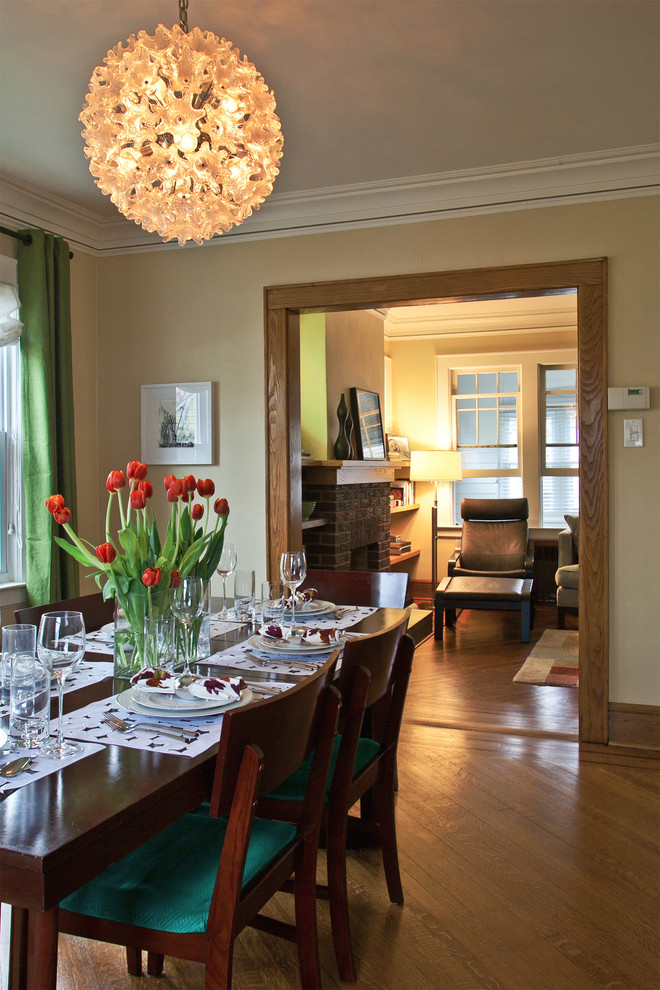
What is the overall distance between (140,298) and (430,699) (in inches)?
110

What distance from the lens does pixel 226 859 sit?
53.8 inches

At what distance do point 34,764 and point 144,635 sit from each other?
56cm

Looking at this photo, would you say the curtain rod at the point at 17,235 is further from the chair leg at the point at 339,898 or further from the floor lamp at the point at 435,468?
the floor lamp at the point at 435,468

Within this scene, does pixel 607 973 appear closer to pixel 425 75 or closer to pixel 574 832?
pixel 574 832

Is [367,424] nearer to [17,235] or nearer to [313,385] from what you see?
[313,385]

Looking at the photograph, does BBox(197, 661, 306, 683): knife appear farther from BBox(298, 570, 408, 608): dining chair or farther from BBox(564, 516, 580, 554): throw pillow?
BBox(564, 516, 580, 554): throw pillow

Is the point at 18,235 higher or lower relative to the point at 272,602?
higher

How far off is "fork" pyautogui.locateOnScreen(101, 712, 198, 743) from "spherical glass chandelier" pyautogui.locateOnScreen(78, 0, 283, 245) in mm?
1337

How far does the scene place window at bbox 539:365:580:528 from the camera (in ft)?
24.7

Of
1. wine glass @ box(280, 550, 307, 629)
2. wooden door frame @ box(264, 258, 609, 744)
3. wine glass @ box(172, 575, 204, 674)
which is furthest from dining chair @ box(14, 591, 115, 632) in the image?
wooden door frame @ box(264, 258, 609, 744)

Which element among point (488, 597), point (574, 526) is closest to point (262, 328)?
point (488, 597)

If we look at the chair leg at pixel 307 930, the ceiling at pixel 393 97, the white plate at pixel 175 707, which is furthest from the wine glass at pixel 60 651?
the ceiling at pixel 393 97

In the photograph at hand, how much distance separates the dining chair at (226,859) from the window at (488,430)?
20.5ft

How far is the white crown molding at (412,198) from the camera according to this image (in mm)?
3566
